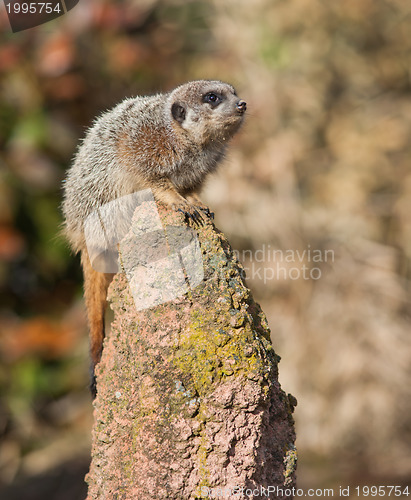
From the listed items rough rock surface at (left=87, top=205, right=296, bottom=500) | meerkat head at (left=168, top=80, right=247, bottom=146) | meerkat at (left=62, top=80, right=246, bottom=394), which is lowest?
rough rock surface at (left=87, top=205, right=296, bottom=500)

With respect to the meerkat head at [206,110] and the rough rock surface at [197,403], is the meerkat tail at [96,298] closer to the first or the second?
the rough rock surface at [197,403]

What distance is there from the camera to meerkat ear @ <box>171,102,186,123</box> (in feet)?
10.4

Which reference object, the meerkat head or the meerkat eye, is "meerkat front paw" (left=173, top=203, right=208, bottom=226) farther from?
the meerkat eye

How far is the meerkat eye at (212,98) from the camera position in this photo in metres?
3.31

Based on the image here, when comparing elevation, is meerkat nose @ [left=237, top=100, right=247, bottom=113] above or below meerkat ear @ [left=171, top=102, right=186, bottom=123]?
above

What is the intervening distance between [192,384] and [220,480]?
285 mm

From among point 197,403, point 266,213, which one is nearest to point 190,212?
point 197,403

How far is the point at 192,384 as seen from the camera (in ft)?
6.25

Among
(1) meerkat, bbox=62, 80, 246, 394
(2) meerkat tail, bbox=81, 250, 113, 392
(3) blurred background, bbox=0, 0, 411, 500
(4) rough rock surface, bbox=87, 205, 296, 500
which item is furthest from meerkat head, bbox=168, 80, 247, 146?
(3) blurred background, bbox=0, 0, 411, 500

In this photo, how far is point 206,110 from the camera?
326 cm

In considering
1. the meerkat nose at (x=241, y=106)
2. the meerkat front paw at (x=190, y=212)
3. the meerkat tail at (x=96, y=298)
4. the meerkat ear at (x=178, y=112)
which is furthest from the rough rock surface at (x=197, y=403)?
the meerkat nose at (x=241, y=106)

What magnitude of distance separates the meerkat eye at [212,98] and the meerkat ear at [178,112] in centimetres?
17

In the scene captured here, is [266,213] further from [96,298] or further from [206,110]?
[96,298]

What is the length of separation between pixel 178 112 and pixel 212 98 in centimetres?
24
